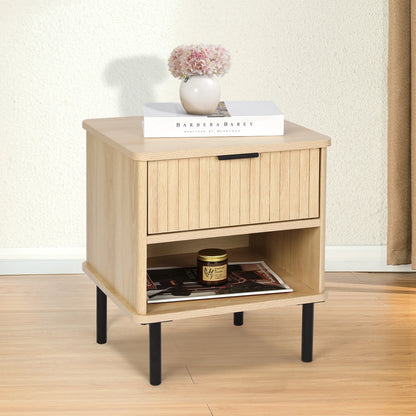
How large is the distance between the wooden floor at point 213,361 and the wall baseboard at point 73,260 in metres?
0.14

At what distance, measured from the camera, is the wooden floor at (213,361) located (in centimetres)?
167

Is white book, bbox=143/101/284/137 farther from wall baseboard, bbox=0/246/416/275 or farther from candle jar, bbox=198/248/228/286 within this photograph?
wall baseboard, bbox=0/246/416/275

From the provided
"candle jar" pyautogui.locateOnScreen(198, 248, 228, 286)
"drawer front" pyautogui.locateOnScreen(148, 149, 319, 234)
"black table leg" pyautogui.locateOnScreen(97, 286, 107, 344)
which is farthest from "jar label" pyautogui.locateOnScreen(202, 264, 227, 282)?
"black table leg" pyautogui.locateOnScreen(97, 286, 107, 344)

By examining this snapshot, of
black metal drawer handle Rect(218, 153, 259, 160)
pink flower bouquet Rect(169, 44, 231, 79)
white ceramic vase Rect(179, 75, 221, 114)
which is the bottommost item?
black metal drawer handle Rect(218, 153, 259, 160)

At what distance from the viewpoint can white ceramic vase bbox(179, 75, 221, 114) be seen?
5.74 ft

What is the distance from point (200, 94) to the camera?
175 cm

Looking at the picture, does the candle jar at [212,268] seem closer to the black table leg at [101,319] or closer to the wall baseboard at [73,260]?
the black table leg at [101,319]

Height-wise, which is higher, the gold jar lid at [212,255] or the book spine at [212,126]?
the book spine at [212,126]

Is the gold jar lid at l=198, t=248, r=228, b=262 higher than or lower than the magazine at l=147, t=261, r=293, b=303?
higher

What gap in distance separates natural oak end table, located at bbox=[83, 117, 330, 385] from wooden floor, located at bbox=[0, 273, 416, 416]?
88 mm

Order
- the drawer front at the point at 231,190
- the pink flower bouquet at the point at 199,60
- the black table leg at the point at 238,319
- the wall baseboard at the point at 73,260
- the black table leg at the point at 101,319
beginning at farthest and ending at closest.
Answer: the wall baseboard at the point at 73,260, the black table leg at the point at 238,319, the black table leg at the point at 101,319, the pink flower bouquet at the point at 199,60, the drawer front at the point at 231,190

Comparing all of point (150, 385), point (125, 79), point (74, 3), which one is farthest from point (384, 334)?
point (74, 3)

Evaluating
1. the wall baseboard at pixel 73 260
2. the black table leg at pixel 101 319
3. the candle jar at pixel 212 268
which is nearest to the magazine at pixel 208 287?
the candle jar at pixel 212 268

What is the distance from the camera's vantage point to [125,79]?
2.39 metres
